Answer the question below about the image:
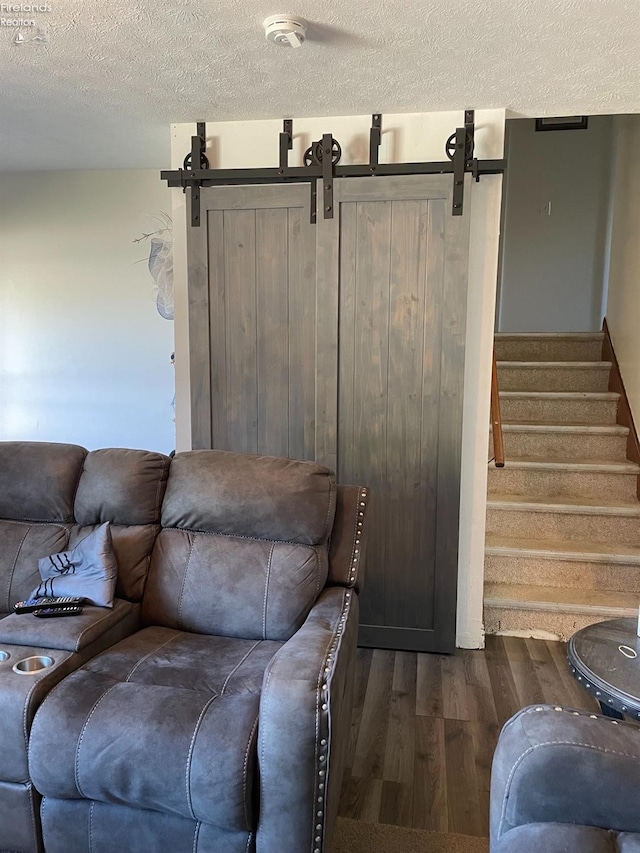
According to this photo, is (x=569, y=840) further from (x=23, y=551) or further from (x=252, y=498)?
(x=23, y=551)

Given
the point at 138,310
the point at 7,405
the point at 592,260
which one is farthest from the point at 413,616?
the point at 592,260

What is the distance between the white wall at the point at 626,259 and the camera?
350cm

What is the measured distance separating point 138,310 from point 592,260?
3.44 meters

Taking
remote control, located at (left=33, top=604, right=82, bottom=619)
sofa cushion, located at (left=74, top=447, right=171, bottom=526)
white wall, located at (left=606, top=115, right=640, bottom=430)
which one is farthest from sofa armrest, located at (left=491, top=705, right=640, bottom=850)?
white wall, located at (left=606, top=115, right=640, bottom=430)

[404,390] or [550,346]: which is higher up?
[550,346]

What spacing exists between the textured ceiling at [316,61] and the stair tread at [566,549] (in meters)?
2.04

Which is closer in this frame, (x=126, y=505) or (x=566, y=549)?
(x=126, y=505)

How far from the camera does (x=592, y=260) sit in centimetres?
464

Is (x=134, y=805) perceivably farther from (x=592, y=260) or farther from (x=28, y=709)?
(x=592, y=260)

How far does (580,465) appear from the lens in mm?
3371

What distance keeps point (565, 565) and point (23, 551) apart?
8.22ft

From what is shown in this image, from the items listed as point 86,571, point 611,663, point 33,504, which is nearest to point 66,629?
point 86,571

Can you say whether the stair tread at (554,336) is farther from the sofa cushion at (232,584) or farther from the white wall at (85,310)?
the sofa cushion at (232,584)

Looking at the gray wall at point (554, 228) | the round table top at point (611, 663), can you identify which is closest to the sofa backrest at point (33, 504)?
the round table top at point (611, 663)
